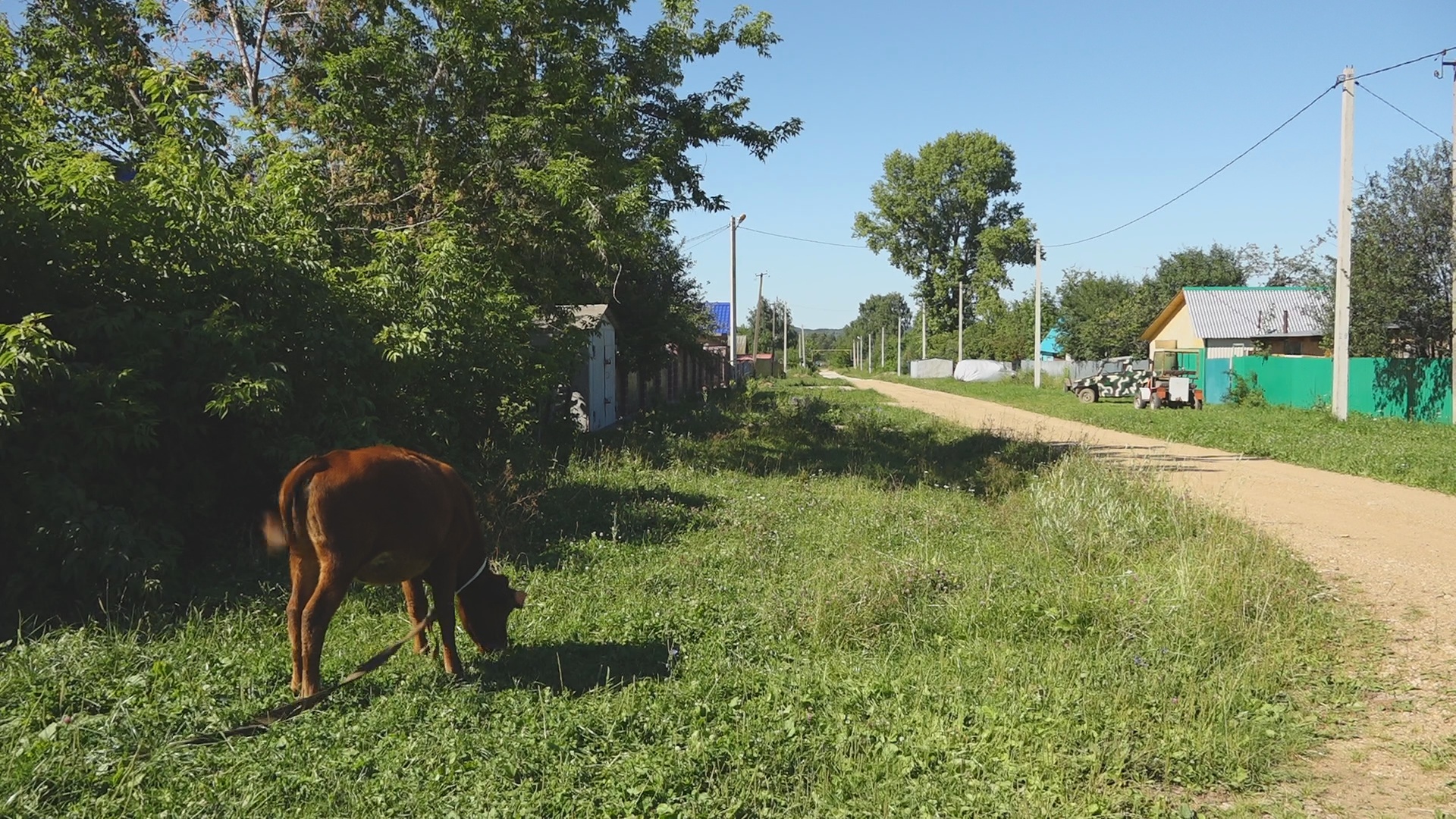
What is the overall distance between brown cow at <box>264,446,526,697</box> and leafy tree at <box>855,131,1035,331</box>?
6610cm

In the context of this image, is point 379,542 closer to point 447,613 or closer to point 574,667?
point 447,613

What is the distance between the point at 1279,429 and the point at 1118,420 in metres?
4.77

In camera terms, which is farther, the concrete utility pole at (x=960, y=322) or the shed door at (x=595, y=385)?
the concrete utility pole at (x=960, y=322)

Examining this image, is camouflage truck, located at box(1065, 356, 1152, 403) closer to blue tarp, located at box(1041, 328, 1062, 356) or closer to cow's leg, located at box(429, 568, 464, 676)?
cow's leg, located at box(429, 568, 464, 676)

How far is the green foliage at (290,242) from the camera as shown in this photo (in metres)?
5.83

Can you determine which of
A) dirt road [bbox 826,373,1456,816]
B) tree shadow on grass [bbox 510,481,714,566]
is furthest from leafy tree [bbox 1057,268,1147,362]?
tree shadow on grass [bbox 510,481,714,566]

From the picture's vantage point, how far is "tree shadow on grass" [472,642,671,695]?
4.93m

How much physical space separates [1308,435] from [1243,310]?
2614 cm

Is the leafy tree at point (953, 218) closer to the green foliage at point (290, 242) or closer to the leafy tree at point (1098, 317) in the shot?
the leafy tree at point (1098, 317)

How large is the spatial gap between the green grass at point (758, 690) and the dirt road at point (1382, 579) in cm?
27

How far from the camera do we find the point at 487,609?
5.20 m

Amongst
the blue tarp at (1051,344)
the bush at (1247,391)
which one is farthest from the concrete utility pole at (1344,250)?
the blue tarp at (1051,344)

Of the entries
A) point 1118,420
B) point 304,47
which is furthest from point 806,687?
point 1118,420

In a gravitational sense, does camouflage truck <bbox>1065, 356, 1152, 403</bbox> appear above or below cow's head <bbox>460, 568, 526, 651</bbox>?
above
